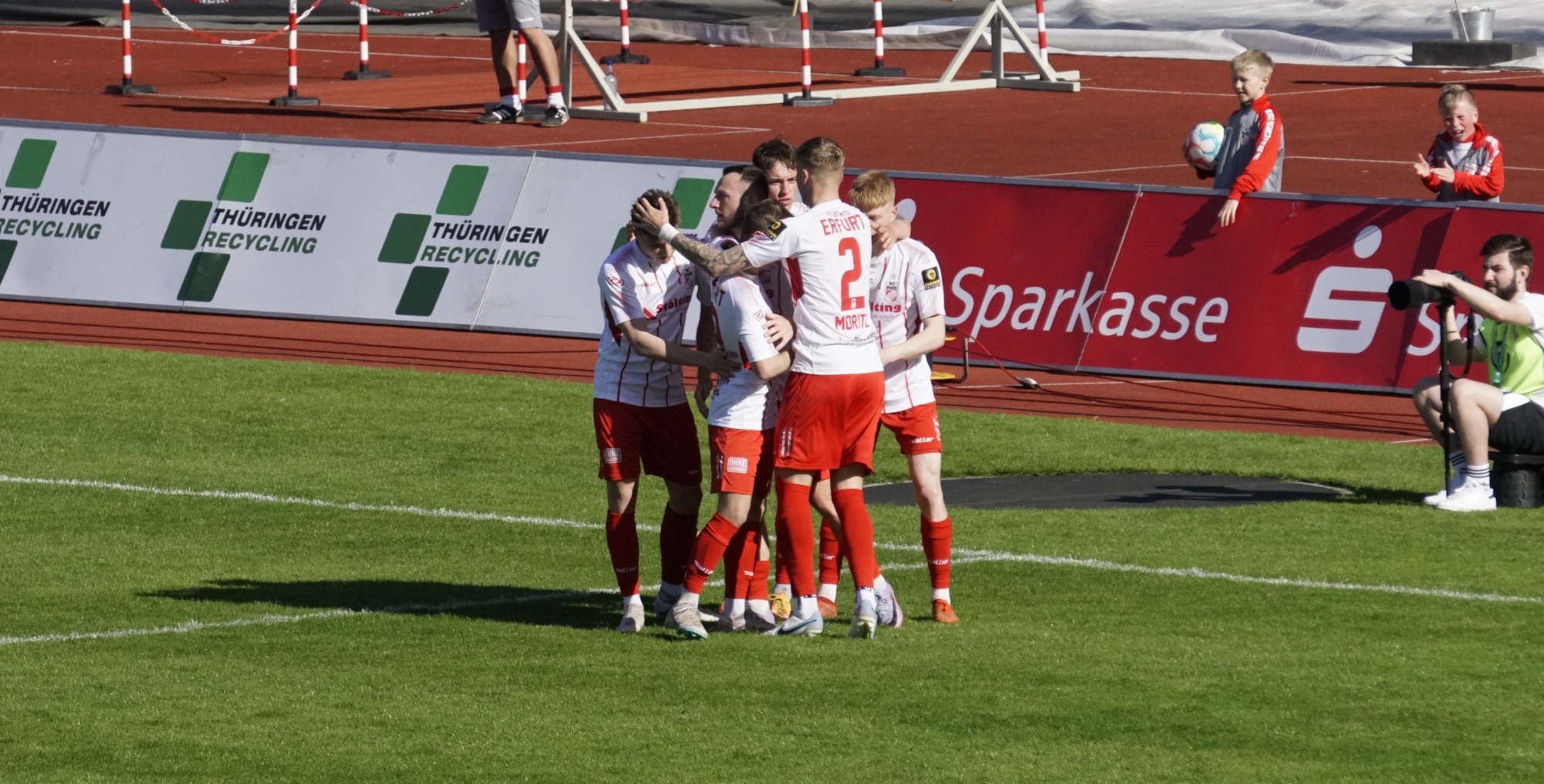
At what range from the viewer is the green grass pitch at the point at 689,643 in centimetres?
754

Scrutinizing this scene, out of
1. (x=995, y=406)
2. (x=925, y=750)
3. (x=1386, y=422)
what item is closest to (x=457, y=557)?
(x=925, y=750)

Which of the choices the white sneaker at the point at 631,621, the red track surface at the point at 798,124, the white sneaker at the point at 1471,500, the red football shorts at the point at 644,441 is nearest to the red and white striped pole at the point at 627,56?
the red track surface at the point at 798,124

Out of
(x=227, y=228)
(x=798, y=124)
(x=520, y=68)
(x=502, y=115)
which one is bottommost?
(x=798, y=124)

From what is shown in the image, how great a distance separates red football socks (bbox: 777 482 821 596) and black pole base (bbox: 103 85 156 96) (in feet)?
74.2

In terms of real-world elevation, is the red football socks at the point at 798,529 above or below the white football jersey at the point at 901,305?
below

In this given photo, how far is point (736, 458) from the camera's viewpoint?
360 inches

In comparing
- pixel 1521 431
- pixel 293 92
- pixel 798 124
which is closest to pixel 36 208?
pixel 293 92

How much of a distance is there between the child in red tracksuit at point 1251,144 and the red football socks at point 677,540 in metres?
7.13

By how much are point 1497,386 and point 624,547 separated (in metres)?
5.32

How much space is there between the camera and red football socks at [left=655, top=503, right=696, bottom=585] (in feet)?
31.8

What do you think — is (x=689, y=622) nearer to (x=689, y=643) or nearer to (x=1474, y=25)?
(x=689, y=643)

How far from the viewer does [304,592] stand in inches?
408

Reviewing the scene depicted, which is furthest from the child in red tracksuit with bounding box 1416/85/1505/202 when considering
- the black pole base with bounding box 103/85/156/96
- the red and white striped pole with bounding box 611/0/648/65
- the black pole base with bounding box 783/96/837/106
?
the black pole base with bounding box 103/85/156/96

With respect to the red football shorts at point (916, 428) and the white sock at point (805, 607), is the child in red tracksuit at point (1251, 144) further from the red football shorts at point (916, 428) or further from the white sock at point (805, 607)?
the white sock at point (805, 607)
